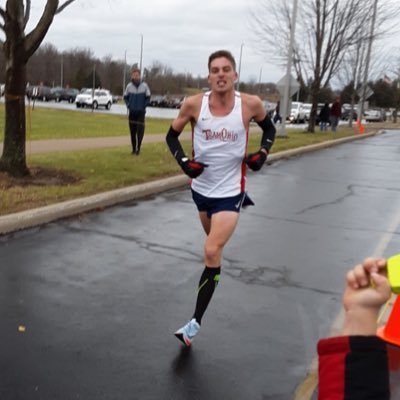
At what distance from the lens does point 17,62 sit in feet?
28.3

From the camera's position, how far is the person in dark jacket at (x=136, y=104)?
1306cm

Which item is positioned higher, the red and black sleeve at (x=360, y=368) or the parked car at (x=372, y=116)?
the red and black sleeve at (x=360, y=368)

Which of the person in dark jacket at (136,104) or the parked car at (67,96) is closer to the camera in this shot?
the person in dark jacket at (136,104)

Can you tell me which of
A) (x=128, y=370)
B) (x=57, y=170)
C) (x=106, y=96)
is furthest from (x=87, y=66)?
(x=128, y=370)

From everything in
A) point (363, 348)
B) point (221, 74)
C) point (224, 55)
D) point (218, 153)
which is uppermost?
point (224, 55)

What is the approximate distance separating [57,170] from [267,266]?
541cm

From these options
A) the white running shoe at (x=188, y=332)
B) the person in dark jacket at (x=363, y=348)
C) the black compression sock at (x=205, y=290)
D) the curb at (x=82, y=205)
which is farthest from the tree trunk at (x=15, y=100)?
the person in dark jacket at (x=363, y=348)

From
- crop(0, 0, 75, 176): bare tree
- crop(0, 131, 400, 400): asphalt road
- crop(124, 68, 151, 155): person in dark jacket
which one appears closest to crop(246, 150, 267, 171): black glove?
crop(0, 131, 400, 400): asphalt road

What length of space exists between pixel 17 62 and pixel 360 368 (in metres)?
8.42

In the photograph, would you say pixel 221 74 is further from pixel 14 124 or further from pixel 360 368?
pixel 14 124

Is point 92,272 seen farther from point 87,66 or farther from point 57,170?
point 87,66

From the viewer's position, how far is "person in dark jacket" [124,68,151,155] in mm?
13059

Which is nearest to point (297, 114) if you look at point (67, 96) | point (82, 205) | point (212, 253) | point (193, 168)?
point (67, 96)

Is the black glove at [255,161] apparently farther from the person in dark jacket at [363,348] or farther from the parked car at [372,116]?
the parked car at [372,116]
